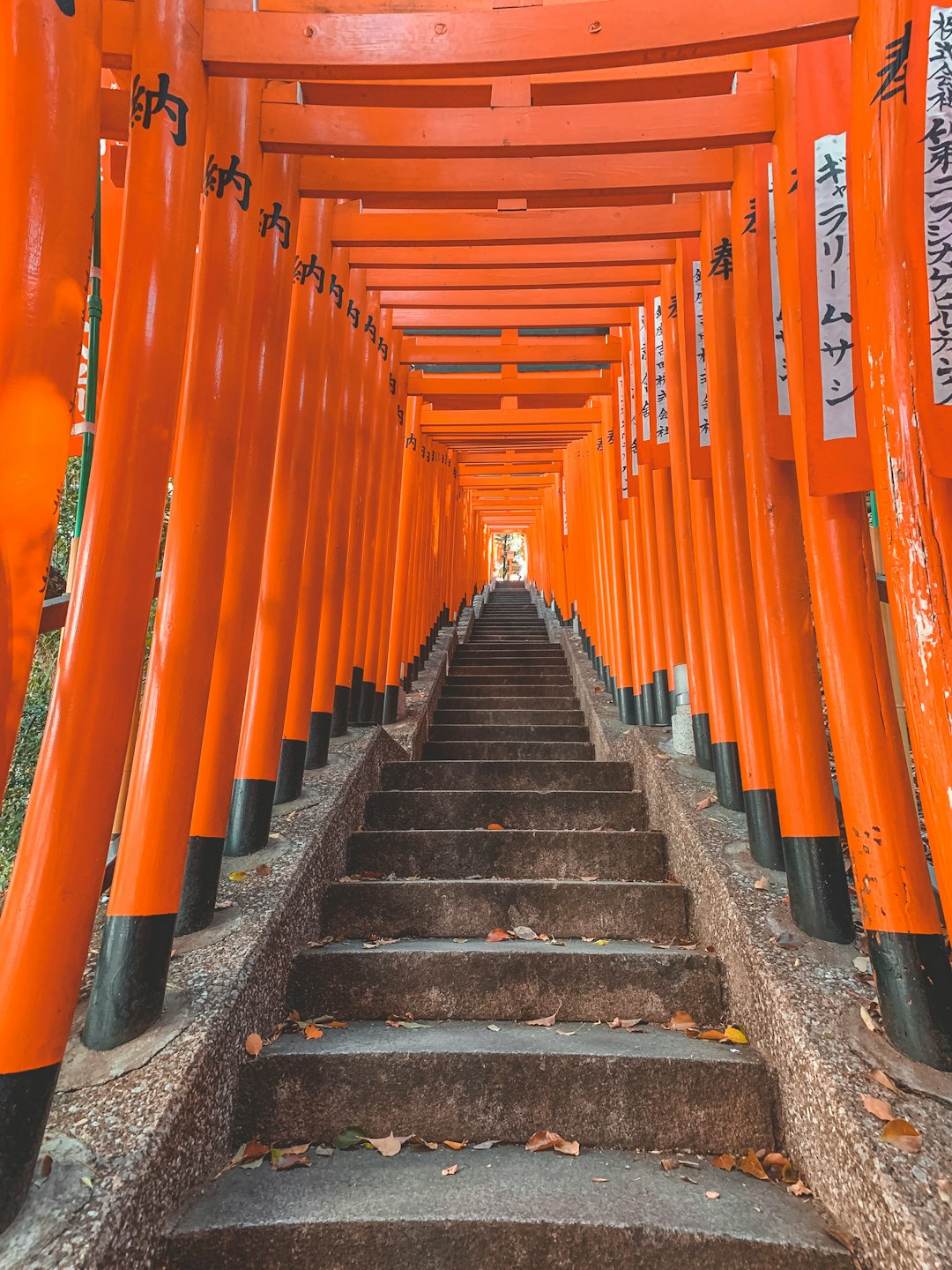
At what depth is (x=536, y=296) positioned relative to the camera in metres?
5.37

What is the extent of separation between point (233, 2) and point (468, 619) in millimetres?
11261

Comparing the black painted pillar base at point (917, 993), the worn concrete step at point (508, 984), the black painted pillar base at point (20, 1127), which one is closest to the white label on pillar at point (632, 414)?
the worn concrete step at point (508, 984)

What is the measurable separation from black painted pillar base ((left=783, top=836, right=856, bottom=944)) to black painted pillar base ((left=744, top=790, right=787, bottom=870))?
0.37 m

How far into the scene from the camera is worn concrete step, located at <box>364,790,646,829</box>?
3.98m

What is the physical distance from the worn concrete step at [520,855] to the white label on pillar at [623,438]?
343 centimetres

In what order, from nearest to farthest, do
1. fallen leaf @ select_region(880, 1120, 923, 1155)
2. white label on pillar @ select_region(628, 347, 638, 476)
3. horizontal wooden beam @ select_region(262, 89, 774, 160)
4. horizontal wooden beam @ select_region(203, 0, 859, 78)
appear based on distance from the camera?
fallen leaf @ select_region(880, 1120, 923, 1155) < horizontal wooden beam @ select_region(203, 0, 859, 78) < horizontal wooden beam @ select_region(262, 89, 774, 160) < white label on pillar @ select_region(628, 347, 638, 476)

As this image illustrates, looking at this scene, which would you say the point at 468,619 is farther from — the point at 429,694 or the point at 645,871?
the point at 645,871

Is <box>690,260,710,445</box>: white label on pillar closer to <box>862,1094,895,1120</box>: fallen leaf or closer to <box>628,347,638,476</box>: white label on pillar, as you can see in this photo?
<box>628,347,638,476</box>: white label on pillar

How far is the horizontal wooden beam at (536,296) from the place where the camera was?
529 centimetres

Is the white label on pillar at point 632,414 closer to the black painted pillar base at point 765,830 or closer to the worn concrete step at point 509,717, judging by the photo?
the worn concrete step at point 509,717

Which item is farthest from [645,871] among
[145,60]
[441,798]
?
[145,60]

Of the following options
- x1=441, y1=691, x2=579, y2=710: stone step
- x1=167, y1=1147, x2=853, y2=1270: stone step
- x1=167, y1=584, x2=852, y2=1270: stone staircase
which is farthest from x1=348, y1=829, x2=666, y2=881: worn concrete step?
x1=441, y1=691, x2=579, y2=710: stone step

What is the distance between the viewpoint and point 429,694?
7141 mm

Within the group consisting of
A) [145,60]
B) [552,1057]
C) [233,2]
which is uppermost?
[233,2]
